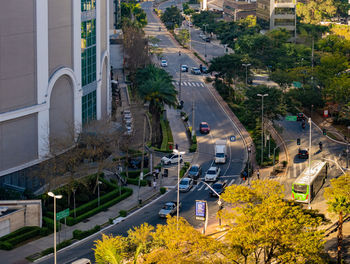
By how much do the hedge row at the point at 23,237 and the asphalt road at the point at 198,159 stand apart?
451cm

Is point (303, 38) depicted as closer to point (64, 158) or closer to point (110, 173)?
point (110, 173)

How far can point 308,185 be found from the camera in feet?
249

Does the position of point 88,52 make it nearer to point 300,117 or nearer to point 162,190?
point 162,190

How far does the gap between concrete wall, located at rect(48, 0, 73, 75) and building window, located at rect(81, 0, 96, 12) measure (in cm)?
575

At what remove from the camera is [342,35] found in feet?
560

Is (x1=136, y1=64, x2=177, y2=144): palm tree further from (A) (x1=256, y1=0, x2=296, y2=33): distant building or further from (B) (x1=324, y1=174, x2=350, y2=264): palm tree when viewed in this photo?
(A) (x1=256, y1=0, x2=296, y2=33): distant building

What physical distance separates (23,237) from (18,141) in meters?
12.7

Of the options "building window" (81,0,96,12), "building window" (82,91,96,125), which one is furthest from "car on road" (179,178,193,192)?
"building window" (81,0,96,12)

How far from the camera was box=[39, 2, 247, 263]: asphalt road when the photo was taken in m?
65.6

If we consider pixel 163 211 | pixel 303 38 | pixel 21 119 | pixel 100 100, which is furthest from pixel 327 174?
pixel 303 38

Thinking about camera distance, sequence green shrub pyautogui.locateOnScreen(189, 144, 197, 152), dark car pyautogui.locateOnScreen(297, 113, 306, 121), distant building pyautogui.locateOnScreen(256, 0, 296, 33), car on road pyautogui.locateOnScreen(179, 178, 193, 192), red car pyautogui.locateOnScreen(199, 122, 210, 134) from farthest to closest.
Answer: distant building pyautogui.locateOnScreen(256, 0, 296, 33) < dark car pyautogui.locateOnScreen(297, 113, 306, 121) < red car pyautogui.locateOnScreen(199, 122, 210, 134) < green shrub pyautogui.locateOnScreen(189, 144, 197, 152) < car on road pyautogui.locateOnScreen(179, 178, 193, 192)

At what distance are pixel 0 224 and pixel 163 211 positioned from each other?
676 inches

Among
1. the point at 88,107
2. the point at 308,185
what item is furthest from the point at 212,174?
the point at 88,107

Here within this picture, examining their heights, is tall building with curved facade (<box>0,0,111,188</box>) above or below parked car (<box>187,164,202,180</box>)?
above
